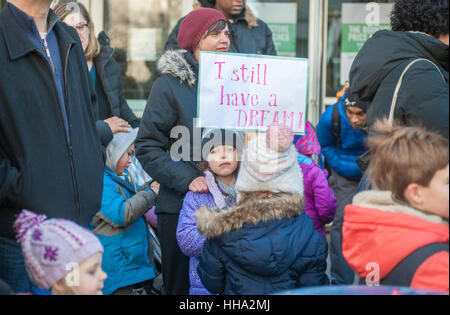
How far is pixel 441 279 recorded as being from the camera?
6.71 feet

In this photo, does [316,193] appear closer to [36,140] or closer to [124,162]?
[124,162]

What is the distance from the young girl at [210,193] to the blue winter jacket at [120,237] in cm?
43

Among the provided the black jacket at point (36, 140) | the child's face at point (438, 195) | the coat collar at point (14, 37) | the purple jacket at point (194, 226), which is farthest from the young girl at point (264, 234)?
the coat collar at point (14, 37)

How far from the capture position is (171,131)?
371cm

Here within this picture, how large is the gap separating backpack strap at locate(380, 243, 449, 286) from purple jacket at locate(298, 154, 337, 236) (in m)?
1.74

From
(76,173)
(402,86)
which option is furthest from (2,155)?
(402,86)

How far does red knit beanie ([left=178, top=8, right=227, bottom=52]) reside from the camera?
376 cm

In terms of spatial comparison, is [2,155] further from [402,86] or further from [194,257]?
[402,86]

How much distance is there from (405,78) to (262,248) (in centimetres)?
102

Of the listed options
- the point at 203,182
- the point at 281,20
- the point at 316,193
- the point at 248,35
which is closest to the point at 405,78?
the point at 203,182

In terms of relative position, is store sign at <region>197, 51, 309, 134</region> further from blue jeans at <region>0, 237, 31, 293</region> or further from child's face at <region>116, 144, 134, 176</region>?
blue jeans at <region>0, 237, 31, 293</region>

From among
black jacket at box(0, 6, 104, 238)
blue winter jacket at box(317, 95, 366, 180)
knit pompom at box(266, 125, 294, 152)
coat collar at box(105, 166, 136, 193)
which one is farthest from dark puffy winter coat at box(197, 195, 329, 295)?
blue winter jacket at box(317, 95, 366, 180)
